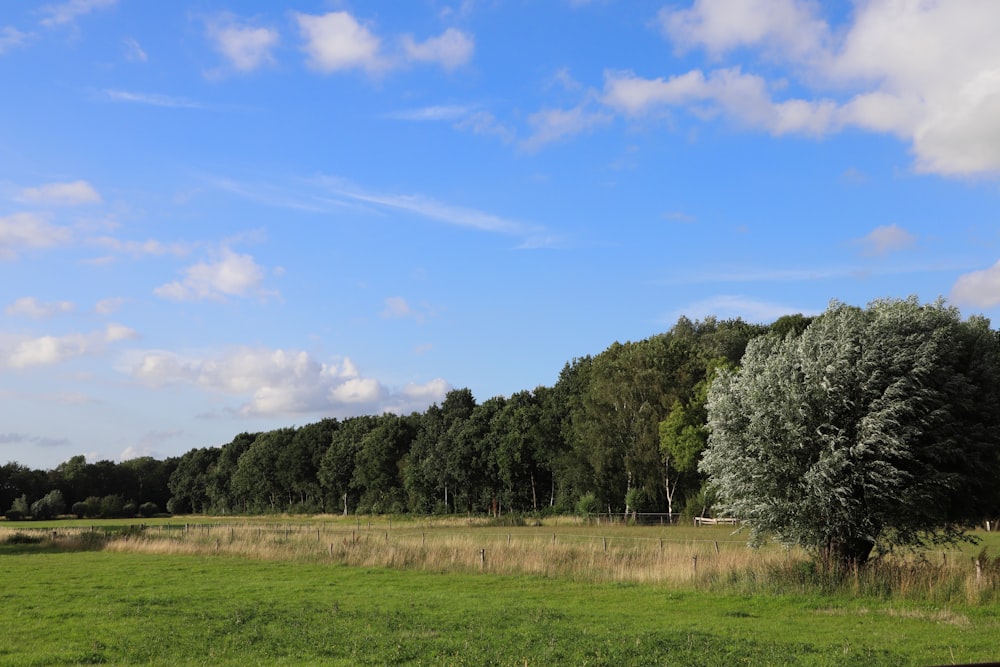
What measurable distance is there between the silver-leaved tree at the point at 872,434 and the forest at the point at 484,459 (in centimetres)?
806

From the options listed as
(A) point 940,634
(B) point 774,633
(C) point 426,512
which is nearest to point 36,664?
(B) point 774,633

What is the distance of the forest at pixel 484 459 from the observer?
76.9 meters

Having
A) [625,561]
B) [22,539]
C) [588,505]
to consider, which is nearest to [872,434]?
[625,561]

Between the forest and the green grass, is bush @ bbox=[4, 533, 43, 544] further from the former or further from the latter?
the forest

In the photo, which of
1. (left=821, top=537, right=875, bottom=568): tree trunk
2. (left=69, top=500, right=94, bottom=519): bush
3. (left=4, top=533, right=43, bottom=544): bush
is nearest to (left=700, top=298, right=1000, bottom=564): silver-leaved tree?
(left=821, top=537, right=875, bottom=568): tree trunk

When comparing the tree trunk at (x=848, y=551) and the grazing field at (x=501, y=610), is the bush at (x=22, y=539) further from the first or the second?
the tree trunk at (x=848, y=551)

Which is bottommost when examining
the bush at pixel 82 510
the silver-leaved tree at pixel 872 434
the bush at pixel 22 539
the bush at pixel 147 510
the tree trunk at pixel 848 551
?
the bush at pixel 147 510

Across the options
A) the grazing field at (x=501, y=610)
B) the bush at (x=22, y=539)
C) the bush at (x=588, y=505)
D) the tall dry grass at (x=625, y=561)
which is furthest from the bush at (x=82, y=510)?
the grazing field at (x=501, y=610)

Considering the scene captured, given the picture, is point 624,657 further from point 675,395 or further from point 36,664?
point 675,395

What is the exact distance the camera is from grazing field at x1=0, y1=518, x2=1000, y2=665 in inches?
643

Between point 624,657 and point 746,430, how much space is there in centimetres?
1323

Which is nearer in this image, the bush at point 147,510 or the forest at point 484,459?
the forest at point 484,459

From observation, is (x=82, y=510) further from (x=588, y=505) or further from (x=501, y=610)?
(x=501, y=610)

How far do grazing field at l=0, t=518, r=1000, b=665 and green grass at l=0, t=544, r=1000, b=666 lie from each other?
0.07m
